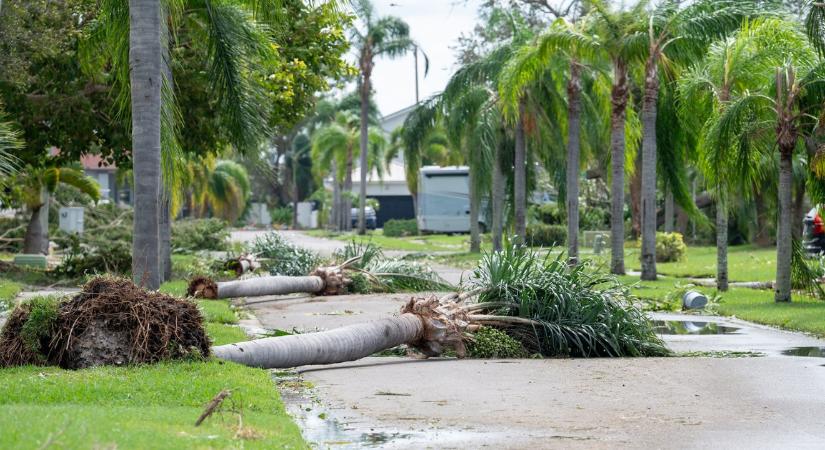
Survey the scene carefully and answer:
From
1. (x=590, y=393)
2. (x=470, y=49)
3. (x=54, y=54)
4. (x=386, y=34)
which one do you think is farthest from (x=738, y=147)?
(x=470, y=49)

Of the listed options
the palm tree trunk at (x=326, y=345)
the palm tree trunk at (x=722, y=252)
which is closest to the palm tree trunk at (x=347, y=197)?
the palm tree trunk at (x=722, y=252)

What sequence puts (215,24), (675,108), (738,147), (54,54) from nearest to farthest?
(215,24), (738,147), (54,54), (675,108)

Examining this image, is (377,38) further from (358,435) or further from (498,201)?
(358,435)

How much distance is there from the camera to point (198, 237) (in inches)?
1485

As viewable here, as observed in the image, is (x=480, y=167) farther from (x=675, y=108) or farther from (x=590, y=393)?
(x=590, y=393)

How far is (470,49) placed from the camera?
55.9 metres

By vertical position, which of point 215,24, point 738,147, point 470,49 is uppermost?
point 470,49

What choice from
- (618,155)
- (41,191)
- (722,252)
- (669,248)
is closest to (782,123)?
(722,252)

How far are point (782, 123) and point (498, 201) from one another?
16617 millimetres

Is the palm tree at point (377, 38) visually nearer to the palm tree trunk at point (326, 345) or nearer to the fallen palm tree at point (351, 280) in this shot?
the fallen palm tree at point (351, 280)

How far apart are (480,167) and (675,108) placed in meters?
9.38

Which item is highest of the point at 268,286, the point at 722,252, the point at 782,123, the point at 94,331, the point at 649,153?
the point at 782,123

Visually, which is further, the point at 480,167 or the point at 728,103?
the point at 480,167

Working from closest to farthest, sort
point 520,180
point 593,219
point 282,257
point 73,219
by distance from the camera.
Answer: point 282,257 → point 520,180 → point 73,219 → point 593,219
